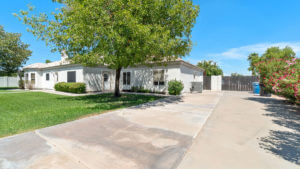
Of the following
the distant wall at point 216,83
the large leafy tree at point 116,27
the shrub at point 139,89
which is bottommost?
the shrub at point 139,89

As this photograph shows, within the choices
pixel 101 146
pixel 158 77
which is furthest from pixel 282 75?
pixel 101 146

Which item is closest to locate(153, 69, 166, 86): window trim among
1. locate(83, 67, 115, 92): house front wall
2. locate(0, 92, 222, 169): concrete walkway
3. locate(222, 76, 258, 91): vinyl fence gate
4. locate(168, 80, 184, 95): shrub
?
locate(168, 80, 184, 95): shrub

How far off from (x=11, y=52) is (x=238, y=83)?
110 ft

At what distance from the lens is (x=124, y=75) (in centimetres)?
1620

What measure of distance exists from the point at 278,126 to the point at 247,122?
83 cm

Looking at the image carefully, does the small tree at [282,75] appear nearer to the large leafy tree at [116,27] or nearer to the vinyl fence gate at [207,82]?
the large leafy tree at [116,27]

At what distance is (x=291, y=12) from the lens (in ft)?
29.0

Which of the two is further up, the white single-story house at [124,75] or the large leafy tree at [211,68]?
the large leafy tree at [211,68]

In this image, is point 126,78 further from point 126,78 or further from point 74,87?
point 74,87

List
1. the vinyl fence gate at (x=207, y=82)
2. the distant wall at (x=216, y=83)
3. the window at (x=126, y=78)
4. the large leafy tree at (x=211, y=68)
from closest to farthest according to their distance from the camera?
the window at (x=126, y=78) < the distant wall at (x=216, y=83) < the vinyl fence gate at (x=207, y=82) < the large leafy tree at (x=211, y=68)

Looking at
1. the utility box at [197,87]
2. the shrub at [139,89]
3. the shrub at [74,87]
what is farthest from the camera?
the utility box at [197,87]

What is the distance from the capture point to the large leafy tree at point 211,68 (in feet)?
95.2

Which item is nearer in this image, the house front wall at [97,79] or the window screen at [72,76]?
the house front wall at [97,79]

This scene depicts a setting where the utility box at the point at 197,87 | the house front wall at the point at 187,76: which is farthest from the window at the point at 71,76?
the utility box at the point at 197,87
